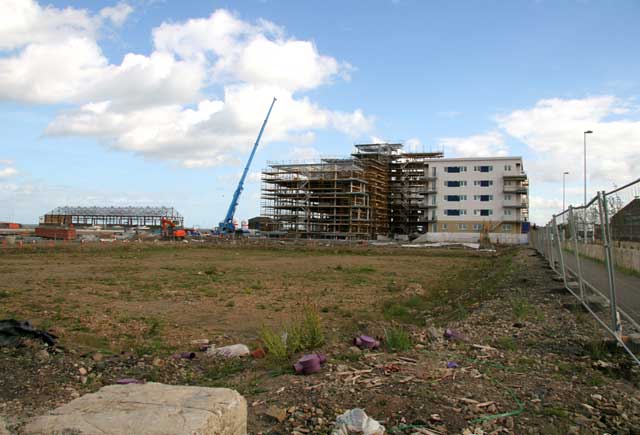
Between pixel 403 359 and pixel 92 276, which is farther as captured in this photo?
pixel 92 276

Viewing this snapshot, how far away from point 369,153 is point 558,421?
87447 mm

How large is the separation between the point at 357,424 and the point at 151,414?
179cm

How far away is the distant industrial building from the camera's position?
234 feet

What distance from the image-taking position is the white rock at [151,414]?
343cm

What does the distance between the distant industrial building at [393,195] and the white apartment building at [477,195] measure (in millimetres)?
134

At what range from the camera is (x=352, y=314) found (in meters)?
12.8

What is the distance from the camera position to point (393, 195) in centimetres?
9238

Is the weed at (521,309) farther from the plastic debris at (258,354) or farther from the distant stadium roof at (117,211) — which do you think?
the distant stadium roof at (117,211)

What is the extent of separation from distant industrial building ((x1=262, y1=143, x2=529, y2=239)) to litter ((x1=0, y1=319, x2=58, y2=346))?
6654 centimetres

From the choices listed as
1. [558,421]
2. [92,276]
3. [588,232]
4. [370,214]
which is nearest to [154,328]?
[558,421]

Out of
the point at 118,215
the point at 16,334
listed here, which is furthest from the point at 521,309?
the point at 118,215

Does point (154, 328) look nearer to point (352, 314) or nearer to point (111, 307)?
point (111, 307)

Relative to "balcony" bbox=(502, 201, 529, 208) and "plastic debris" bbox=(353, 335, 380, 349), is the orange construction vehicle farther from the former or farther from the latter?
"plastic debris" bbox=(353, 335, 380, 349)

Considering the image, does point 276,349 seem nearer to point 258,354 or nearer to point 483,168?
point 258,354
